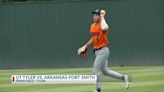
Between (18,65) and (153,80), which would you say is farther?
(18,65)

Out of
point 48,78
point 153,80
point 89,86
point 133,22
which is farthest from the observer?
point 133,22

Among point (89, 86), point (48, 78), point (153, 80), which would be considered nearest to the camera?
point (48, 78)

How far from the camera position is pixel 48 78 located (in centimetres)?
1159

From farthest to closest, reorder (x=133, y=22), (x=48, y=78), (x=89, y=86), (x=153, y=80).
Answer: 1. (x=133, y=22)
2. (x=153, y=80)
3. (x=89, y=86)
4. (x=48, y=78)

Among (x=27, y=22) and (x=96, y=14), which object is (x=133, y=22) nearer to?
(x=27, y=22)

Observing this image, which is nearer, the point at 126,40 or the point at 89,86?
the point at 89,86

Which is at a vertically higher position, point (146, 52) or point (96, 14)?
point (96, 14)

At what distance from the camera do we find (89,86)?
1437 centimetres

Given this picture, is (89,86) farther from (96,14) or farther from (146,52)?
(146,52)

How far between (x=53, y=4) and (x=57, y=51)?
82.4 inches

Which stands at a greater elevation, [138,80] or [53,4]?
[53,4]

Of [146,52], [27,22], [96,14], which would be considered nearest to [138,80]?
[96,14]

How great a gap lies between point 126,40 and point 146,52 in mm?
1018

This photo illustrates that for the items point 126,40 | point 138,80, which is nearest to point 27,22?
point 126,40
